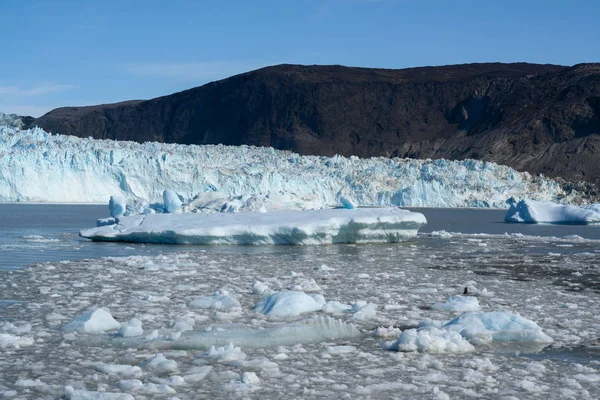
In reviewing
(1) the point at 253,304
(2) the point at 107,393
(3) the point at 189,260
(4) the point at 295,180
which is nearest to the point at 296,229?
(3) the point at 189,260

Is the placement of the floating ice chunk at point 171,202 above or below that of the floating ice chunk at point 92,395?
above

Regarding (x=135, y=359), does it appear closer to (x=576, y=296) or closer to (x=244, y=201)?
(x=576, y=296)

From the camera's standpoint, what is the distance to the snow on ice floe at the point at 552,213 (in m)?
26.3

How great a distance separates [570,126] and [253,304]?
7388 centimetres

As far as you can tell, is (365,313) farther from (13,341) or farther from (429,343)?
(13,341)

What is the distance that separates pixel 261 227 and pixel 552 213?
1638 cm

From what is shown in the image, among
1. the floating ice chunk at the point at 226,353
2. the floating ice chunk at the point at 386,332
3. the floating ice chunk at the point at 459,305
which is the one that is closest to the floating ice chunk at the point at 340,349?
the floating ice chunk at the point at 386,332

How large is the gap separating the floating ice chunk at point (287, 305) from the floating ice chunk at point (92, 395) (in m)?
2.52

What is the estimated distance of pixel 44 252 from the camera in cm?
1213

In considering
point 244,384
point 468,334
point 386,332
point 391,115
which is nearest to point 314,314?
point 386,332

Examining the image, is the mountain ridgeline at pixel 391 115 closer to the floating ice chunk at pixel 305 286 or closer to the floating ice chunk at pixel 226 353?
the floating ice chunk at pixel 305 286

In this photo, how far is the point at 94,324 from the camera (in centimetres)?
560

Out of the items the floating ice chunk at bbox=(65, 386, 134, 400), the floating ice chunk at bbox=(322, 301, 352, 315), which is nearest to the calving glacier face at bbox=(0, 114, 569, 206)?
the floating ice chunk at bbox=(322, 301, 352, 315)

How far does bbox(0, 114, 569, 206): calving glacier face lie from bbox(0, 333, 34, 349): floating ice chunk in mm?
23345
